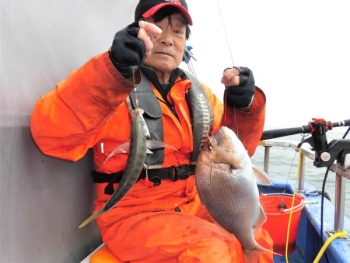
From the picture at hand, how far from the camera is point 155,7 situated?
6.95 feet

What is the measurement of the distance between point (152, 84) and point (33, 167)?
1.04 meters

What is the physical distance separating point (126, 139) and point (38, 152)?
1.72ft

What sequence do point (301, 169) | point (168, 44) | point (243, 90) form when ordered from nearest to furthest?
point (243, 90) → point (168, 44) → point (301, 169)

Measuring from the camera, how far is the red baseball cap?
212 centimetres

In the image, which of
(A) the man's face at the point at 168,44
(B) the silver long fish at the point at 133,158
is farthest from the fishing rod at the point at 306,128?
(B) the silver long fish at the point at 133,158

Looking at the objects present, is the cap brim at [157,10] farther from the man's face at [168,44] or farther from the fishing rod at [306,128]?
the fishing rod at [306,128]

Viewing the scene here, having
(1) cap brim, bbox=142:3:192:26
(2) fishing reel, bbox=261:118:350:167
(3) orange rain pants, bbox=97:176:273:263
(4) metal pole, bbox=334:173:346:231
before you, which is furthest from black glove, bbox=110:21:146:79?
(4) metal pole, bbox=334:173:346:231

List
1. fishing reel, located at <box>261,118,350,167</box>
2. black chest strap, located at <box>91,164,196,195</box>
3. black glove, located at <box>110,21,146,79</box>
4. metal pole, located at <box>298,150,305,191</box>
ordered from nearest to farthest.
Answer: black glove, located at <box>110,21,146,79</box> < black chest strap, located at <box>91,164,196,195</box> < fishing reel, located at <box>261,118,350,167</box> < metal pole, located at <box>298,150,305,191</box>

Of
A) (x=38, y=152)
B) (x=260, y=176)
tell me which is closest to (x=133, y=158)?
(x=38, y=152)

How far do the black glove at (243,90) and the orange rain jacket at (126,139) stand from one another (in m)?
0.17

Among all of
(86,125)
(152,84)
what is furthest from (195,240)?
(152,84)

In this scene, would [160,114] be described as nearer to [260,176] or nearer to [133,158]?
[133,158]

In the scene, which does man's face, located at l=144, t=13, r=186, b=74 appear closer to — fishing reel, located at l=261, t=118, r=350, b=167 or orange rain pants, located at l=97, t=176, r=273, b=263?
orange rain pants, located at l=97, t=176, r=273, b=263

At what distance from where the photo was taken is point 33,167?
1731 millimetres
